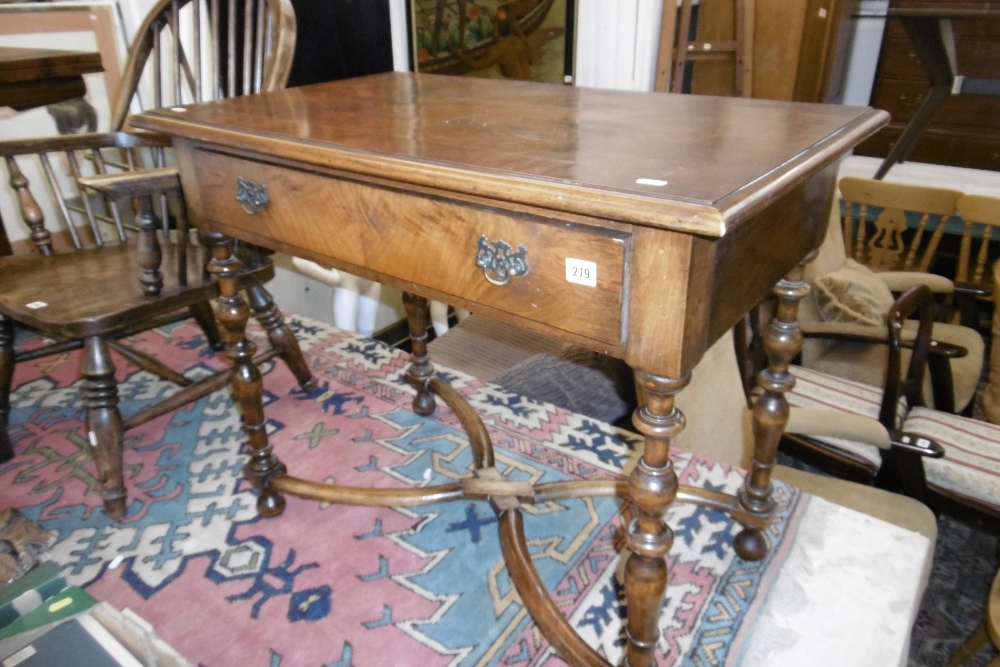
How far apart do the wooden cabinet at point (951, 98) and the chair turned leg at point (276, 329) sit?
11.2 feet

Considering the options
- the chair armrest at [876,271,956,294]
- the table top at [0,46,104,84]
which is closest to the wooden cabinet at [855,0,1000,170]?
the chair armrest at [876,271,956,294]

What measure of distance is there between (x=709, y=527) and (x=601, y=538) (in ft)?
0.82

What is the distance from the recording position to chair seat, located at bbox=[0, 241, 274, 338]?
56.9 inches

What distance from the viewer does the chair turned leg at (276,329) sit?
6.17 feet

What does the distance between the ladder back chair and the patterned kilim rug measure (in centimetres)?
14

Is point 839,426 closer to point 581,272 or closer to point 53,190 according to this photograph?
point 581,272

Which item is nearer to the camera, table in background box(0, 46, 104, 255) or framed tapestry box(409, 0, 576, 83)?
table in background box(0, 46, 104, 255)

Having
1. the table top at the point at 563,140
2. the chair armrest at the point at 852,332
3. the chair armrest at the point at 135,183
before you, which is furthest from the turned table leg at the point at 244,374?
the chair armrest at the point at 852,332

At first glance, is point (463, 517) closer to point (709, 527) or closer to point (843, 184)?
point (709, 527)

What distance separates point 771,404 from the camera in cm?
129

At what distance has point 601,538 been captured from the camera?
5.00 ft

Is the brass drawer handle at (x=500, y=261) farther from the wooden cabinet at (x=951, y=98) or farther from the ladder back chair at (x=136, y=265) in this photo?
the wooden cabinet at (x=951, y=98)

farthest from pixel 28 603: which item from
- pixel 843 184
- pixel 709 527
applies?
pixel 843 184

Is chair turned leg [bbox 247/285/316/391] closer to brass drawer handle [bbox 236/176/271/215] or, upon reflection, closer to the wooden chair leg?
the wooden chair leg
